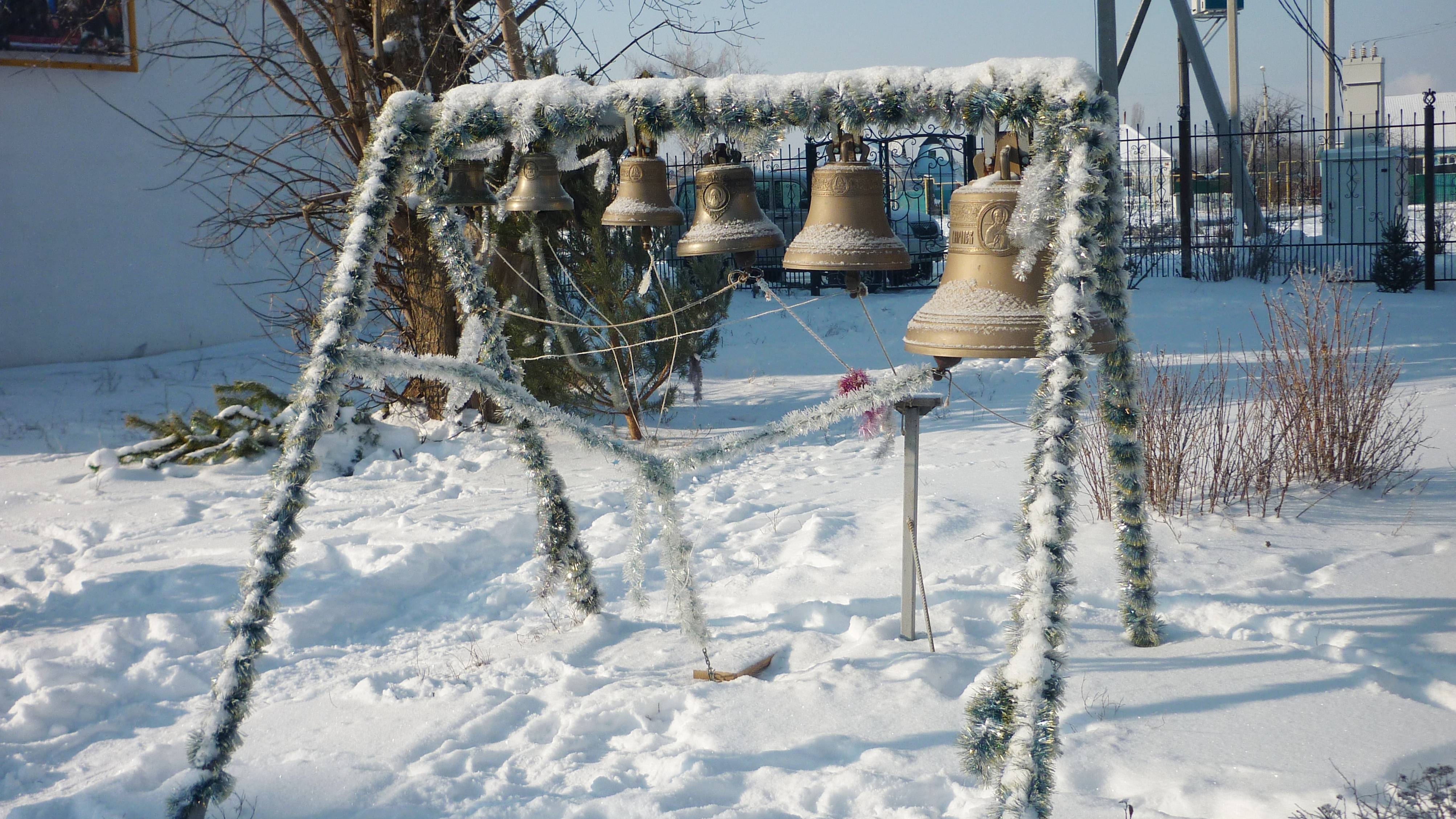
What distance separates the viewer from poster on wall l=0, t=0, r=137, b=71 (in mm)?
9422

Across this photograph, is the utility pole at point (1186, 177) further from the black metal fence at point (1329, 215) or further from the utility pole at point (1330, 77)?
the utility pole at point (1330, 77)

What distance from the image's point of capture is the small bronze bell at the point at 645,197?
369 cm

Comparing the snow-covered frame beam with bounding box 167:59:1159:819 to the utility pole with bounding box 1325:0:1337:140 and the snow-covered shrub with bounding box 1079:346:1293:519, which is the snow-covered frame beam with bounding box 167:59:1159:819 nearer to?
the snow-covered shrub with bounding box 1079:346:1293:519

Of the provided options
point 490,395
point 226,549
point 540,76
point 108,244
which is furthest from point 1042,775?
point 108,244

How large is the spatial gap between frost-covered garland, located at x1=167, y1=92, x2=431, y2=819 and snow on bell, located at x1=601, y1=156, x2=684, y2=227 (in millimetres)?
1218

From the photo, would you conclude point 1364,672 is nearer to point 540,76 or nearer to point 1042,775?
point 1042,775

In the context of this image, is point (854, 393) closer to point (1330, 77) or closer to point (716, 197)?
point (716, 197)

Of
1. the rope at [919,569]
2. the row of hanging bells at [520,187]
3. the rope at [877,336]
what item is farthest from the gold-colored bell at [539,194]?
the rope at [919,569]

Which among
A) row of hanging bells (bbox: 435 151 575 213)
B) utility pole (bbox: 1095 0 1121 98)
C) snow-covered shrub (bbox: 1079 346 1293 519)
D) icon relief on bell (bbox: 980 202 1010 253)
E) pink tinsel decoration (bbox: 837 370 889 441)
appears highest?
utility pole (bbox: 1095 0 1121 98)

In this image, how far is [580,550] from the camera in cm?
386

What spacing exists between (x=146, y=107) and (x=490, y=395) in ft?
30.4

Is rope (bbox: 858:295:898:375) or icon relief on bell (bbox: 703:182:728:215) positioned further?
icon relief on bell (bbox: 703:182:728:215)

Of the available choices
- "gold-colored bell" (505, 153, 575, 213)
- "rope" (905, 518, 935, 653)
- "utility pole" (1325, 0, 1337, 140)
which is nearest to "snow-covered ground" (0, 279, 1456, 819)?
"rope" (905, 518, 935, 653)

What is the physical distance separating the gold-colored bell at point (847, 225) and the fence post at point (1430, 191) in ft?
36.3
